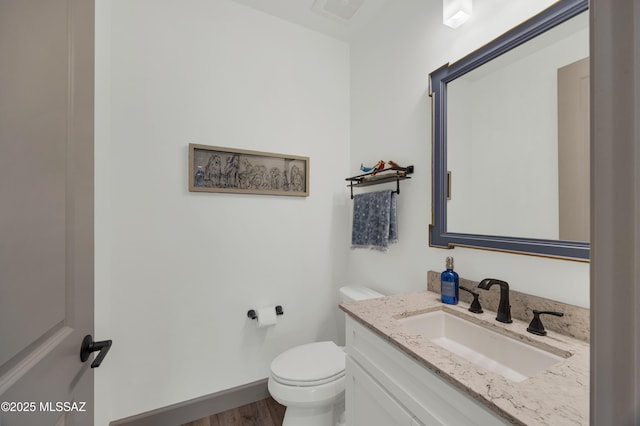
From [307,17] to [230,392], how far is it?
102 inches

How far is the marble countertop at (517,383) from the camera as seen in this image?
21.2 inches

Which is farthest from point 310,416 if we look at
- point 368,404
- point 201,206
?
point 201,206

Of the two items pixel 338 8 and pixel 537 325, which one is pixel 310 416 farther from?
pixel 338 8

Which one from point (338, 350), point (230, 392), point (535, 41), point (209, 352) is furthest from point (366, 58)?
point (230, 392)

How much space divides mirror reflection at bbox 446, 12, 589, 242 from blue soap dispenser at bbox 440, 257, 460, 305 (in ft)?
0.71

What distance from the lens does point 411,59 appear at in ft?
4.96

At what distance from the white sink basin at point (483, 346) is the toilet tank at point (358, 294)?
1.75 feet

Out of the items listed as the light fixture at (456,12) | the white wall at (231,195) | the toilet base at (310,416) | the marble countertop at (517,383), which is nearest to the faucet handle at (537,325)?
the marble countertop at (517,383)

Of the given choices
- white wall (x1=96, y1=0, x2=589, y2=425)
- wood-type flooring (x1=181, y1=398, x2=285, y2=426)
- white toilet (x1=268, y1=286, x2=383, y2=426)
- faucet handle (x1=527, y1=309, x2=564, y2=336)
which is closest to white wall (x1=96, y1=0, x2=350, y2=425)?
white wall (x1=96, y1=0, x2=589, y2=425)

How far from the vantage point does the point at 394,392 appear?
2.81ft

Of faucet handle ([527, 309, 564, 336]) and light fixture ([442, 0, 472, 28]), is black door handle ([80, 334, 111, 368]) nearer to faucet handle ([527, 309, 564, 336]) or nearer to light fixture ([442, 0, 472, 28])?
faucet handle ([527, 309, 564, 336])

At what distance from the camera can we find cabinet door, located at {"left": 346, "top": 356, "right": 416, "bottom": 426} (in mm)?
836

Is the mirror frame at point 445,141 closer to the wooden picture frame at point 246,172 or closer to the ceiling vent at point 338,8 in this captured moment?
the ceiling vent at point 338,8

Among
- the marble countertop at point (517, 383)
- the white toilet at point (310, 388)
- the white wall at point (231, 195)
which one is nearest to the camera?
the marble countertop at point (517, 383)
